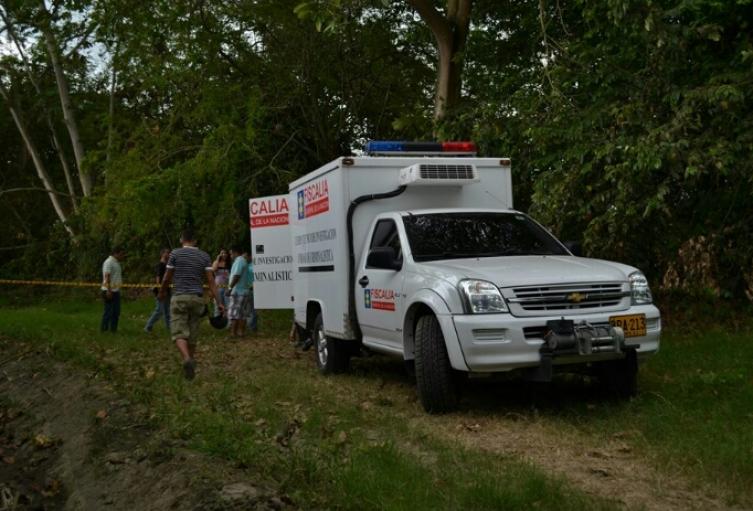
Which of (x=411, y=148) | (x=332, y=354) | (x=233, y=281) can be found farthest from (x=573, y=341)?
(x=233, y=281)

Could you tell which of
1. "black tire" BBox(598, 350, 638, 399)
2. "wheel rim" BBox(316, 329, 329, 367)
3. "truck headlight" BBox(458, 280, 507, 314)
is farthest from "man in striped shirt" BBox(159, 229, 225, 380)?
"black tire" BBox(598, 350, 638, 399)

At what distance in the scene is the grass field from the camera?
588 cm

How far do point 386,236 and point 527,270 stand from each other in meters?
2.26

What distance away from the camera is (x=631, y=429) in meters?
7.66

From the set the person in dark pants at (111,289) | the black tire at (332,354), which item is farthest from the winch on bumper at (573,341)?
the person in dark pants at (111,289)

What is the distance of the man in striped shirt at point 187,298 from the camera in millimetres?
11352

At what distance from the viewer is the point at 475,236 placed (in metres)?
9.74

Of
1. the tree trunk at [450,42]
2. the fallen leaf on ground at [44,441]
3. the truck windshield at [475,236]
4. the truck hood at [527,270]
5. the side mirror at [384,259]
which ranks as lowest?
the fallen leaf on ground at [44,441]

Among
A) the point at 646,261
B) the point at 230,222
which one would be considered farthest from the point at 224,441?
the point at 230,222

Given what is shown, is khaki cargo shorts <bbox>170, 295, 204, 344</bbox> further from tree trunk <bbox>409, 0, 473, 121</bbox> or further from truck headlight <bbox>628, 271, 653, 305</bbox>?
tree trunk <bbox>409, 0, 473, 121</bbox>

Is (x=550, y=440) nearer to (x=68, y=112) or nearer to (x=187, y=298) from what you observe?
(x=187, y=298)

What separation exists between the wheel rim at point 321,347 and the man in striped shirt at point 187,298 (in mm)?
1475

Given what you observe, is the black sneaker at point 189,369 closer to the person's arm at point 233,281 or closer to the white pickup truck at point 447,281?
the white pickup truck at point 447,281

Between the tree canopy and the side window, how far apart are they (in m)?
2.94
